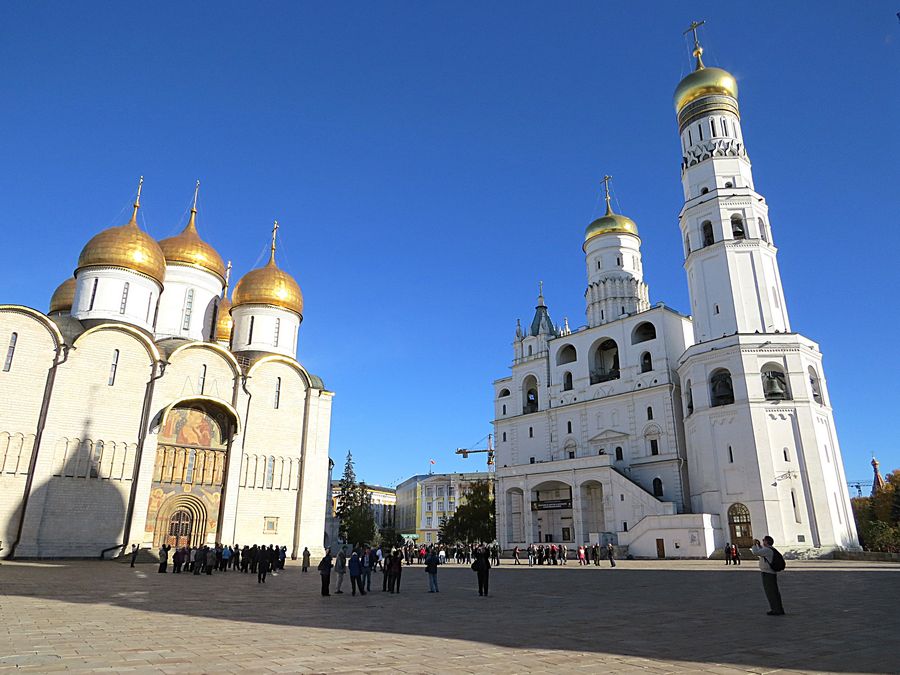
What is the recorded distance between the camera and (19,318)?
81.0 ft

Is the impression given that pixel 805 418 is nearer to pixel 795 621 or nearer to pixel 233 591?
pixel 795 621

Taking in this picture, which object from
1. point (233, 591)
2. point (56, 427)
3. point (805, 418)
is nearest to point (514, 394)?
point (805, 418)

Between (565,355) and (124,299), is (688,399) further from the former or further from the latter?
(124,299)

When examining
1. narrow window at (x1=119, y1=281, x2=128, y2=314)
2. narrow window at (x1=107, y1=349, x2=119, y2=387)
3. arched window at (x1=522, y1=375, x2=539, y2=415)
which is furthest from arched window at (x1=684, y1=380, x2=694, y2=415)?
narrow window at (x1=119, y1=281, x2=128, y2=314)

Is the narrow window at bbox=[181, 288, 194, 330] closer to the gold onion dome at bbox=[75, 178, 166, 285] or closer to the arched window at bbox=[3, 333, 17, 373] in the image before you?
the gold onion dome at bbox=[75, 178, 166, 285]

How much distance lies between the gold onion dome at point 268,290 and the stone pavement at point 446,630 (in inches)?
804

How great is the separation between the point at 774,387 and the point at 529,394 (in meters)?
19.7

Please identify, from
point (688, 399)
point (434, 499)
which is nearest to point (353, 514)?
point (434, 499)

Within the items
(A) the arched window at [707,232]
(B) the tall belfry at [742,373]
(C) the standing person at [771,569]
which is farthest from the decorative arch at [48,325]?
(A) the arched window at [707,232]

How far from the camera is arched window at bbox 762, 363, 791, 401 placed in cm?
3150

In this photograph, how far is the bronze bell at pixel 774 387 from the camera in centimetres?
3156

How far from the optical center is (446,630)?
798 cm

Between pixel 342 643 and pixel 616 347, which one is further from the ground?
pixel 616 347

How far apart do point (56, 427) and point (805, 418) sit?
34785 mm
